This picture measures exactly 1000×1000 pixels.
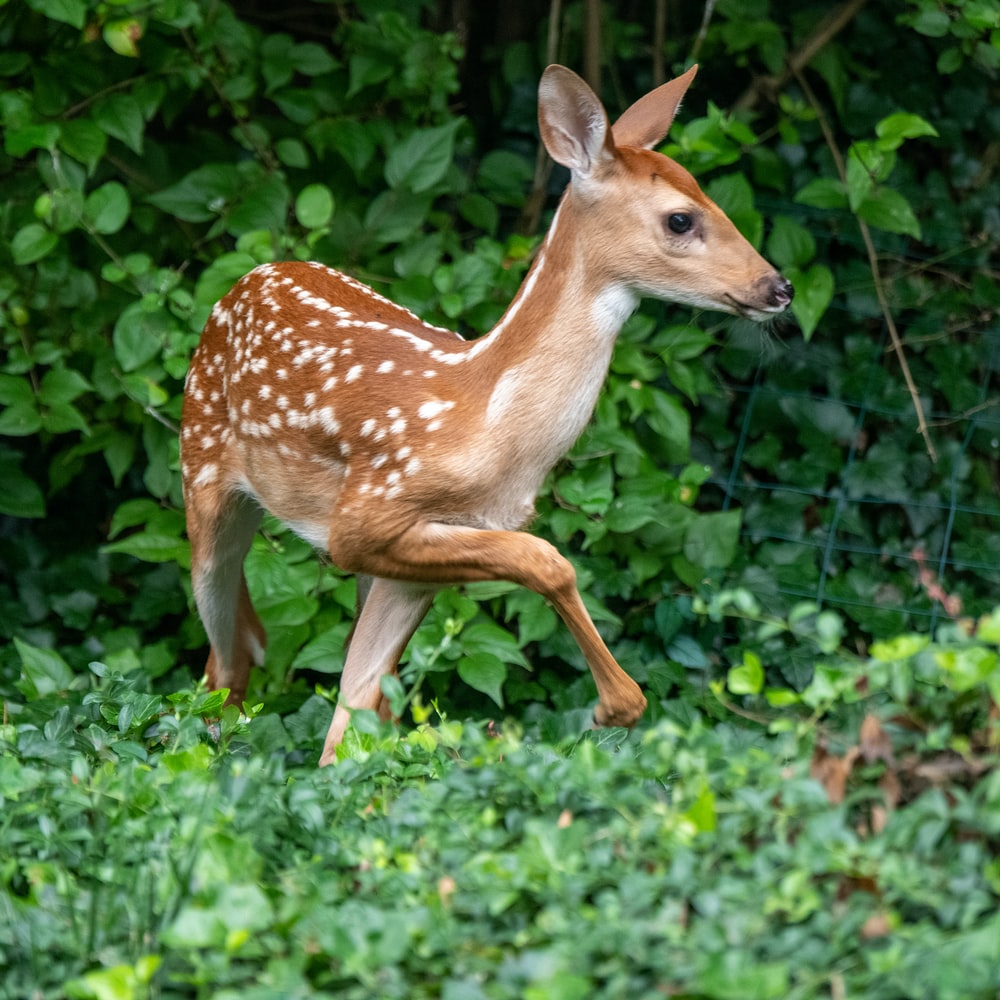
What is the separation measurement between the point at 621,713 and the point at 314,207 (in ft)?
7.80

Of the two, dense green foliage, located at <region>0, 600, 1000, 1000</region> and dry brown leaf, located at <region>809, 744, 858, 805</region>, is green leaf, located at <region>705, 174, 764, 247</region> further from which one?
dry brown leaf, located at <region>809, 744, 858, 805</region>

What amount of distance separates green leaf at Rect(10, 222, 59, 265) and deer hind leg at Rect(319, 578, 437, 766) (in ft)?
6.12

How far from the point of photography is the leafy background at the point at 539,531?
83.9 inches

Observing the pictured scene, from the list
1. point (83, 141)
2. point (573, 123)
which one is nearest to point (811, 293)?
point (573, 123)

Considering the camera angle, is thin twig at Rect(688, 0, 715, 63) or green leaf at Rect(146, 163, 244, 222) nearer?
green leaf at Rect(146, 163, 244, 222)

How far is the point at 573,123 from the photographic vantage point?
3.53m

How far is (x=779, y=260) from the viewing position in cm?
544

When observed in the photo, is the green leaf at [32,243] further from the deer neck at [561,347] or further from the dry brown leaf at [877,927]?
the dry brown leaf at [877,927]

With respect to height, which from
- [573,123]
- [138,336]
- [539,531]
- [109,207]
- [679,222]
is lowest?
[539,531]

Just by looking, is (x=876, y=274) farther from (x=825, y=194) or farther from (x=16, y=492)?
(x=16, y=492)

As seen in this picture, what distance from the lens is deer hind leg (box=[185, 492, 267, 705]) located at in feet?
14.2

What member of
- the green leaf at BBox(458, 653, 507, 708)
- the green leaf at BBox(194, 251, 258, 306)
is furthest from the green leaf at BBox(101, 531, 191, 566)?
the green leaf at BBox(458, 653, 507, 708)

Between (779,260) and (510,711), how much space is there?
1.93 metres

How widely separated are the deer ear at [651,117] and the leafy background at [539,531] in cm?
77
